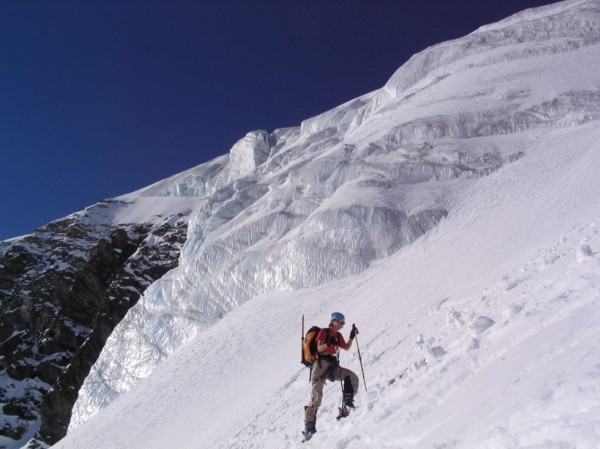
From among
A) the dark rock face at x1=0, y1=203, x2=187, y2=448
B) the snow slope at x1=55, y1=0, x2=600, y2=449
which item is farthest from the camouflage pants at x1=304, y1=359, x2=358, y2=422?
the dark rock face at x1=0, y1=203, x2=187, y2=448

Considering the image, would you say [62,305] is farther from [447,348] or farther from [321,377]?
[447,348]

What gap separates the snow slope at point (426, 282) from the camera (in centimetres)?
522

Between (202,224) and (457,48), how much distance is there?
25.4 metres

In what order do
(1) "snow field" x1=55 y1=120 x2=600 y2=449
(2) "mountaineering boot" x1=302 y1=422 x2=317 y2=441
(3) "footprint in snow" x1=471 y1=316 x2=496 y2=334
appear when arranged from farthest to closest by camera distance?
(2) "mountaineering boot" x1=302 y1=422 x2=317 y2=441, (3) "footprint in snow" x1=471 y1=316 x2=496 y2=334, (1) "snow field" x1=55 y1=120 x2=600 y2=449

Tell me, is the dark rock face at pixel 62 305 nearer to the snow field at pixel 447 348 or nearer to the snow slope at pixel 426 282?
the snow slope at pixel 426 282

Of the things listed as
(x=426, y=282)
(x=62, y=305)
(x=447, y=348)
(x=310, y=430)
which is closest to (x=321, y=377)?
(x=310, y=430)

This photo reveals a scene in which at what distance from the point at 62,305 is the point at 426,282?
2663 inches

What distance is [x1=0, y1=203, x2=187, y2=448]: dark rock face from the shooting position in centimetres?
5919

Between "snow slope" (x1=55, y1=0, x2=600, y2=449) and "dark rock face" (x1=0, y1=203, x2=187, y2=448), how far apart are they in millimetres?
23265

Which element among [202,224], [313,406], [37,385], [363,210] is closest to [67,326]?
[37,385]

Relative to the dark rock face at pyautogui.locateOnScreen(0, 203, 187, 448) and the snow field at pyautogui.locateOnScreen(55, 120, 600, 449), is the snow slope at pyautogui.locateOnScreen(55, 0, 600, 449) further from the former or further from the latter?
the dark rock face at pyautogui.locateOnScreen(0, 203, 187, 448)

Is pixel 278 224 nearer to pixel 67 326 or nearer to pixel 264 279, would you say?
pixel 264 279

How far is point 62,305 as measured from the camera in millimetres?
75125

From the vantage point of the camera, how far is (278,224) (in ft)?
110
